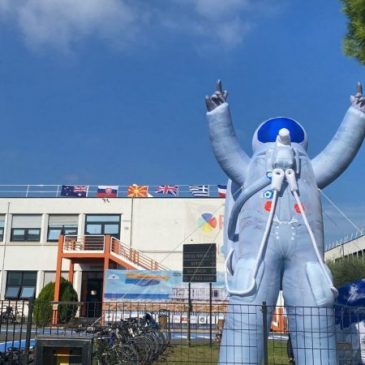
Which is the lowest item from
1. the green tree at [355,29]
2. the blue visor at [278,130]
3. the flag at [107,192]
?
the blue visor at [278,130]

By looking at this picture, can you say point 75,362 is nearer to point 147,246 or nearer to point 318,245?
point 318,245

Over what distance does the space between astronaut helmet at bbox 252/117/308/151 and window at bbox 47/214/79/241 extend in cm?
2323

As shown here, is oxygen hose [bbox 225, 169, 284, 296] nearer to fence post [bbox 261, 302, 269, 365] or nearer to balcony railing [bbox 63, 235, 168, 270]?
fence post [bbox 261, 302, 269, 365]

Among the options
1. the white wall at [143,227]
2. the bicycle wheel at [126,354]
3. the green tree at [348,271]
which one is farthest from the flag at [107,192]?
the bicycle wheel at [126,354]

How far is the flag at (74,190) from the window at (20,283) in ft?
15.3

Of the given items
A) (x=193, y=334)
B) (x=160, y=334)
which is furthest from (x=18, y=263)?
(x=160, y=334)

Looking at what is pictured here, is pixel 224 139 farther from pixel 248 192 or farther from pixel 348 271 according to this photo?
pixel 348 271

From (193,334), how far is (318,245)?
13226mm

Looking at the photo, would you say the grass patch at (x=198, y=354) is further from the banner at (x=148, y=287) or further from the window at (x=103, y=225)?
the window at (x=103, y=225)

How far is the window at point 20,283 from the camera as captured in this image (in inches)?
1137

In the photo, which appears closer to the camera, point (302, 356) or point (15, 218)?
point (302, 356)

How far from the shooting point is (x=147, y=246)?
28.9 meters

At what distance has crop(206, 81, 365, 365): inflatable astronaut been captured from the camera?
20.3 ft

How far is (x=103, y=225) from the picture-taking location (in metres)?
29.5
